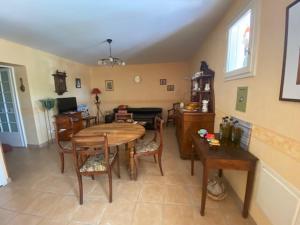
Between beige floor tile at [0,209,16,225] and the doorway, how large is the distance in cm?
246

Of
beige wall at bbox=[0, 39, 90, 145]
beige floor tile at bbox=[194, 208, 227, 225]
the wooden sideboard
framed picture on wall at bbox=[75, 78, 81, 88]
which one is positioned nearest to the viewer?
beige floor tile at bbox=[194, 208, 227, 225]

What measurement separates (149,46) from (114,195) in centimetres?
329

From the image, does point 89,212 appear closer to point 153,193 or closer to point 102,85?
point 153,193

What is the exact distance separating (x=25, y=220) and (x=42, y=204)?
0.23m

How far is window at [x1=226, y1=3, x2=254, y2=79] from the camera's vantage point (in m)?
1.61

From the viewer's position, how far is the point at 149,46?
3770mm

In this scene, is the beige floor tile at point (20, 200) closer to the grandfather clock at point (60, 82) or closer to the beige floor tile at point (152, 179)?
the beige floor tile at point (152, 179)

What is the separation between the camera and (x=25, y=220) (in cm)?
164

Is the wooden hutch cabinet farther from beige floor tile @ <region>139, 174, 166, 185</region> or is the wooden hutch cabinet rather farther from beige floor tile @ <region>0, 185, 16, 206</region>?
beige floor tile @ <region>0, 185, 16, 206</region>

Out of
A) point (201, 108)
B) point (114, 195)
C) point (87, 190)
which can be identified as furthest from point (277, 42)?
point (87, 190)

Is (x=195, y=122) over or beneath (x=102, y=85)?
beneath

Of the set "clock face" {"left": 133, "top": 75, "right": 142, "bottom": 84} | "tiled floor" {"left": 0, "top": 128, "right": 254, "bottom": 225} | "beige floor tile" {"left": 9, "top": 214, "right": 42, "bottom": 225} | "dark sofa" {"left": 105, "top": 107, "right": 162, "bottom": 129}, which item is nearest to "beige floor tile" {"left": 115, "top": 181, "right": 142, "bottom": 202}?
"tiled floor" {"left": 0, "top": 128, "right": 254, "bottom": 225}

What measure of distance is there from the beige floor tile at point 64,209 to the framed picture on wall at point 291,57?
2.36 m

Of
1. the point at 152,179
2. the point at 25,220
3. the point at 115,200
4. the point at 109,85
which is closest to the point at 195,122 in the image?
the point at 152,179
